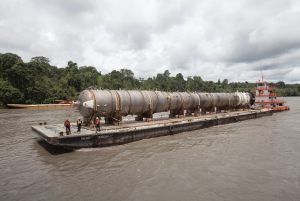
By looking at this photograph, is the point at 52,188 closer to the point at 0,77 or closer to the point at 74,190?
the point at 74,190

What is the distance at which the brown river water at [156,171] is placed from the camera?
10211 millimetres

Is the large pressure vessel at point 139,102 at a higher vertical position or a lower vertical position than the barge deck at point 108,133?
higher

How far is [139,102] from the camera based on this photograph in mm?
22016

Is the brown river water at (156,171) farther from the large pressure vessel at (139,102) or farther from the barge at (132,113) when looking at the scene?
the large pressure vessel at (139,102)

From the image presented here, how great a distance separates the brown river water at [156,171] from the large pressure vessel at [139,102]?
3.33m

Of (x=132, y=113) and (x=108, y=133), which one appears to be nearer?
(x=108, y=133)

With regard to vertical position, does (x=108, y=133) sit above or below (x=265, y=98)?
below

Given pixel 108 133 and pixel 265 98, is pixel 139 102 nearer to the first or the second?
pixel 108 133

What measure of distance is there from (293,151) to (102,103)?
A: 1377 centimetres

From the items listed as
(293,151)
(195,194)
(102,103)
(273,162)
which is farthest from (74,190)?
(293,151)

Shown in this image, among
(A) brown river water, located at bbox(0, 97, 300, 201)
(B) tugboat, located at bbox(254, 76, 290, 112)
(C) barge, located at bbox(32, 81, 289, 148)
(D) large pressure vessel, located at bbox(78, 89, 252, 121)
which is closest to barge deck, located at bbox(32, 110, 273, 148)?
(C) barge, located at bbox(32, 81, 289, 148)

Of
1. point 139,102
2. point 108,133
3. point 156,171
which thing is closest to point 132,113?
point 139,102

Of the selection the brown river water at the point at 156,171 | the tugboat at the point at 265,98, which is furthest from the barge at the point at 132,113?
the tugboat at the point at 265,98

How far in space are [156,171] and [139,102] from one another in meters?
9.84
